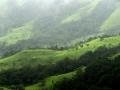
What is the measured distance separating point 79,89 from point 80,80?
25.5 m

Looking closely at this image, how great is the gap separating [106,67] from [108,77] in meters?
35.3

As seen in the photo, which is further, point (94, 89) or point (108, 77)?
point (108, 77)

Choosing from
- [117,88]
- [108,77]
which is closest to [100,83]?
[108,77]

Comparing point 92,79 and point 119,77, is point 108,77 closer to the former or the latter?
point 119,77

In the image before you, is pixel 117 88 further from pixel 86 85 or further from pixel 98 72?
pixel 98 72

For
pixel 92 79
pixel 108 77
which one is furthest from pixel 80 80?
pixel 108 77

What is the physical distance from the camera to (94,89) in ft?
495

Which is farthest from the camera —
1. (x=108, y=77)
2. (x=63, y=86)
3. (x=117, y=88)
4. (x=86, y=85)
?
(x=63, y=86)

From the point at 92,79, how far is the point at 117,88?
40.3 metres

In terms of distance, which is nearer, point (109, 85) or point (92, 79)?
point (109, 85)

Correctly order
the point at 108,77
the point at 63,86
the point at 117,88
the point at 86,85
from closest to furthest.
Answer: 1. the point at 117,88
2. the point at 108,77
3. the point at 86,85
4. the point at 63,86

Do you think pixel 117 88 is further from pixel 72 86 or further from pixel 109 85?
pixel 72 86

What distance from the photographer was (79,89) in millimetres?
171250

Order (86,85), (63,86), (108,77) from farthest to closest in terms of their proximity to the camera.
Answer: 1. (63,86)
2. (86,85)
3. (108,77)
